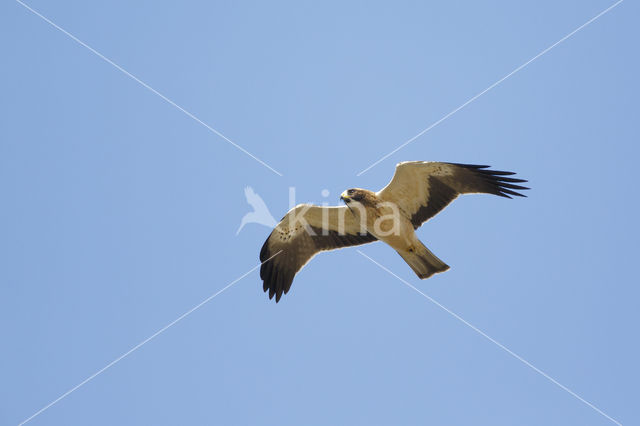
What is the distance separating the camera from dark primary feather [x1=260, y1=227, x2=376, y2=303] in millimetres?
13692

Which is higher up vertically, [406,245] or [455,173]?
[455,173]

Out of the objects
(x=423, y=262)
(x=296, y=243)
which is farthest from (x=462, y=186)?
(x=296, y=243)

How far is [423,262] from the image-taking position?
492 inches

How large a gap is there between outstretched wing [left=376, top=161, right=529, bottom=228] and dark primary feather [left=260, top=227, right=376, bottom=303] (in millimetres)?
1500

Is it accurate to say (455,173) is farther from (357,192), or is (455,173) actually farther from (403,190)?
(357,192)

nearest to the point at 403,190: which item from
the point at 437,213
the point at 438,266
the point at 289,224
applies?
the point at 437,213

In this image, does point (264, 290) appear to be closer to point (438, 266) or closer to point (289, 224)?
point (289, 224)

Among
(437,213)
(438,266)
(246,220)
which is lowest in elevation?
(438,266)

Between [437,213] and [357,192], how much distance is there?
1.61m

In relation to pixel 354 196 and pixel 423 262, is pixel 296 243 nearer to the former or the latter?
pixel 354 196

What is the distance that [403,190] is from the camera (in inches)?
498

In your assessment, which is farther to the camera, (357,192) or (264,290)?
(264,290)

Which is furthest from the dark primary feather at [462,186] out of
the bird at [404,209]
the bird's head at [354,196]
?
the bird's head at [354,196]

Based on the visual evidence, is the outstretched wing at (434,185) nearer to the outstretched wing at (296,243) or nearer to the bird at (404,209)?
the bird at (404,209)
